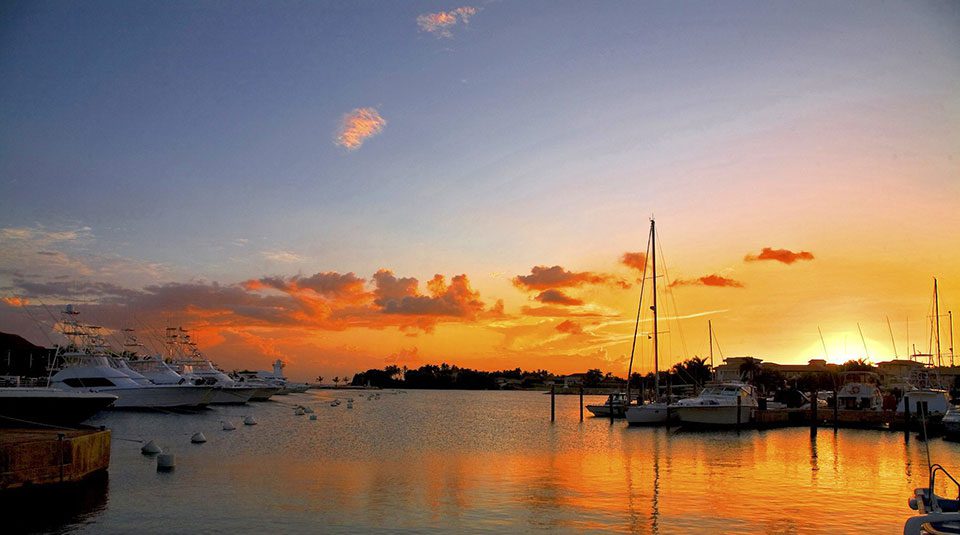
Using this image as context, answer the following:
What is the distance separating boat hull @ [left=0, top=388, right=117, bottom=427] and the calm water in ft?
9.94

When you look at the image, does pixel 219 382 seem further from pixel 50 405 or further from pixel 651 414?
pixel 50 405

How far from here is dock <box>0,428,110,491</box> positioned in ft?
74.9

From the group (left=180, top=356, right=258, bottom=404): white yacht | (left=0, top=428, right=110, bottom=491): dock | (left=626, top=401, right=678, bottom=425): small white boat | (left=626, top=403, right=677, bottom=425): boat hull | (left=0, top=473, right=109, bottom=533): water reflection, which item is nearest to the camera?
(left=0, top=473, right=109, bottom=533): water reflection

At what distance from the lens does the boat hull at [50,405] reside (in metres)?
39.4

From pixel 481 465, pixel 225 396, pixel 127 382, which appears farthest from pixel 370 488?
pixel 225 396

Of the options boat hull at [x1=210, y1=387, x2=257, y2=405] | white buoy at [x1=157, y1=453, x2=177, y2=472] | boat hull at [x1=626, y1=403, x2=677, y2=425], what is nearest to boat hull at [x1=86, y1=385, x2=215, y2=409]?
boat hull at [x1=210, y1=387, x2=257, y2=405]

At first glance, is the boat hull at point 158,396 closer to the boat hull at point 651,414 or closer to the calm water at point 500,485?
the calm water at point 500,485

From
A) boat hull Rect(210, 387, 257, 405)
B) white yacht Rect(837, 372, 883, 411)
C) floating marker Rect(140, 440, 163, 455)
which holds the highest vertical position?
white yacht Rect(837, 372, 883, 411)

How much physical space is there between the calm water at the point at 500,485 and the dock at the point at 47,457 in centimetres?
106

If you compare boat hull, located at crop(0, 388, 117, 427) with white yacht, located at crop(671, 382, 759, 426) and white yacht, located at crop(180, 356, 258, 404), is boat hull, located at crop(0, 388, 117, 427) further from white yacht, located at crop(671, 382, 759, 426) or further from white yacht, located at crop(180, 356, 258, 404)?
white yacht, located at crop(180, 356, 258, 404)

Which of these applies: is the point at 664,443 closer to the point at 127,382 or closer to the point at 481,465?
the point at 481,465

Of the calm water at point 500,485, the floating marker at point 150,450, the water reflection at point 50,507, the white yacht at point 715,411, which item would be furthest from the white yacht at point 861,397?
the water reflection at point 50,507

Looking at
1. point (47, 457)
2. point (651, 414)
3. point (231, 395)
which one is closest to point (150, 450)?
point (47, 457)

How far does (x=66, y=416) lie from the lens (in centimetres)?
4062
